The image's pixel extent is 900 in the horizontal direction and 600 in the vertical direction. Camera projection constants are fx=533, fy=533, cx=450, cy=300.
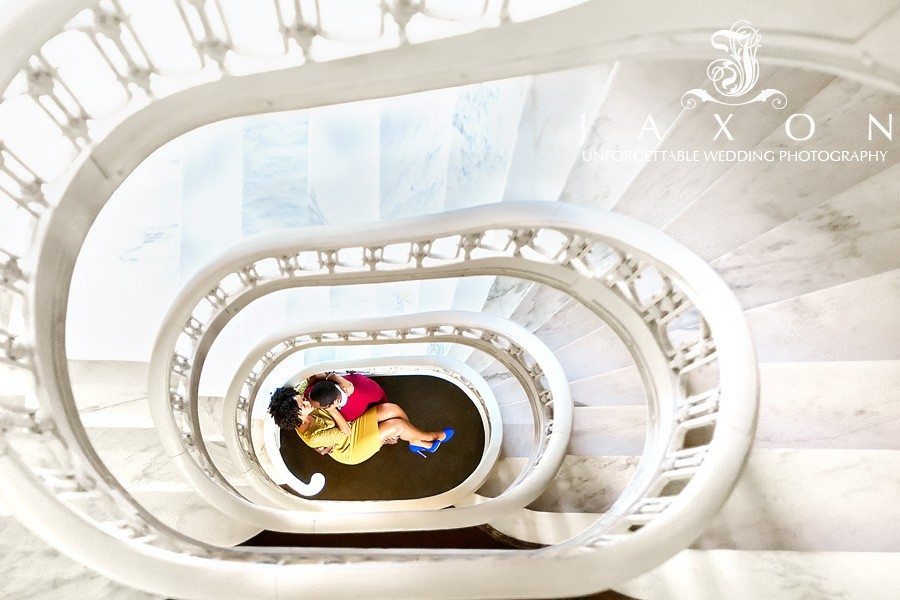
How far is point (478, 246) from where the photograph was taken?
2.39 metres

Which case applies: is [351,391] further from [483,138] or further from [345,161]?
[483,138]

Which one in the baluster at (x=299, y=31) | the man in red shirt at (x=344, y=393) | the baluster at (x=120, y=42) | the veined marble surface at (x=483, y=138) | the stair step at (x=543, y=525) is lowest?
the stair step at (x=543, y=525)

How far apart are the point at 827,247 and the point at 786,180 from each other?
26cm

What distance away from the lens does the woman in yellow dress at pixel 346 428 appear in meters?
4.97

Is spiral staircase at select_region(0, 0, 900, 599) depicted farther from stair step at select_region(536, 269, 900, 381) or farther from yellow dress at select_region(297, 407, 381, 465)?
yellow dress at select_region(297, 407, 381, 465)

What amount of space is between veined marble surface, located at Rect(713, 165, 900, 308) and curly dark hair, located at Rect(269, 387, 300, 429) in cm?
402

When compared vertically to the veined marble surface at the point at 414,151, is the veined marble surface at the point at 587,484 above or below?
below

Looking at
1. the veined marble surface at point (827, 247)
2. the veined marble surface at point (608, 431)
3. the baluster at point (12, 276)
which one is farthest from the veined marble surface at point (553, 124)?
the baluster at point (12, 276)

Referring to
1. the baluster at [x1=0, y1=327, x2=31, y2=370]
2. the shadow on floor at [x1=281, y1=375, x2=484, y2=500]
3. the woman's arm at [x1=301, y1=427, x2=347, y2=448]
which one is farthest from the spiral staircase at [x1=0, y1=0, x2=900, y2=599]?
the shadow on floor at [x1=281, y1=375, x2=484, y2=500]

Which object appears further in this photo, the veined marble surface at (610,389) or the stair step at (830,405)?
the veined marble surface at (610,389)

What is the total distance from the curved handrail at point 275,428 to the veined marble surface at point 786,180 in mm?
3216

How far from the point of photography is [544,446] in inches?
148

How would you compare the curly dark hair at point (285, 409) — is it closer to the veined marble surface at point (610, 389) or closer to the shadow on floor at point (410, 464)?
the shadow on floor at point (410, 464)

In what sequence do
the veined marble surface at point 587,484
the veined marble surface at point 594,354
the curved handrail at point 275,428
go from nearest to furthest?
the veined marble surface at point 587,484, the veined marble surface at point 594,354, the curved handrail at point 275,428
